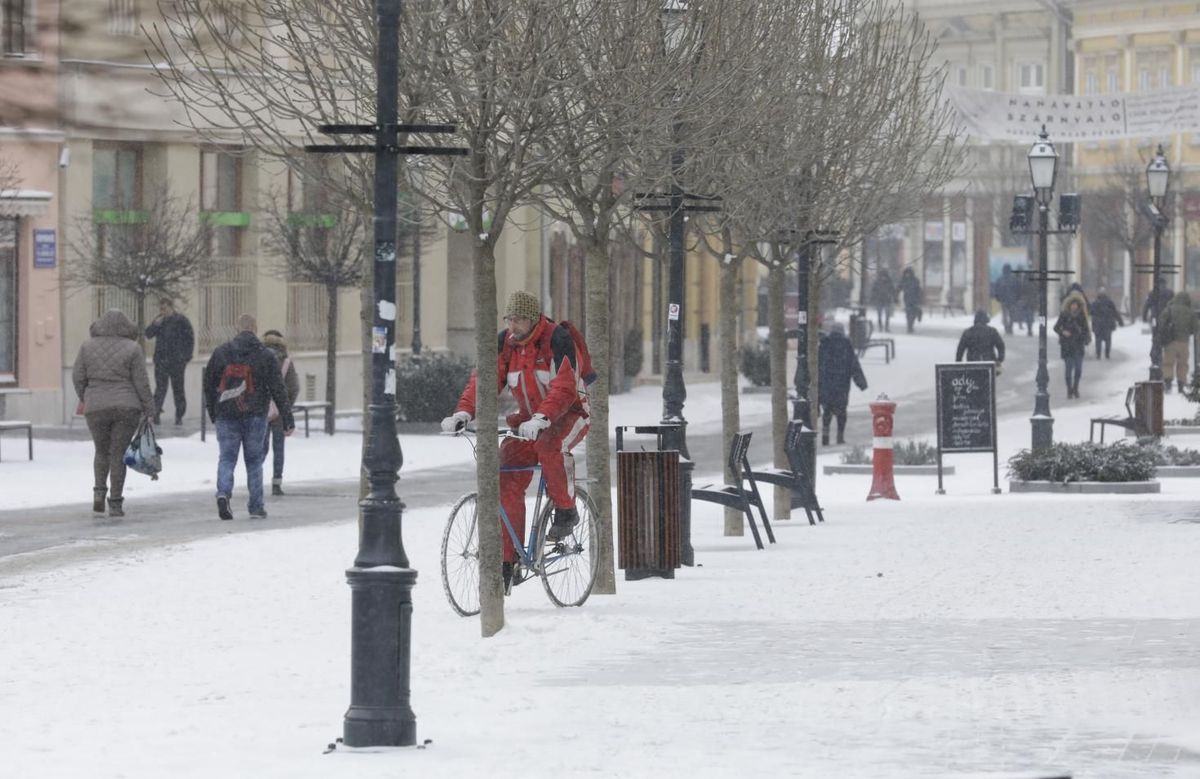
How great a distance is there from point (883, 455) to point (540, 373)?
10.4 meters

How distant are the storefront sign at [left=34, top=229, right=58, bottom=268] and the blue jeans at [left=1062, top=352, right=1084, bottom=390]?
17.1 metres

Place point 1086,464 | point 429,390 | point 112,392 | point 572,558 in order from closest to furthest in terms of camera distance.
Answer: point 572,558 < point 112,392 < point 1086,464 < point 429,390

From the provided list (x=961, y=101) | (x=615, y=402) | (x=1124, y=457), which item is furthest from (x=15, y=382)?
(x=961, y=101)

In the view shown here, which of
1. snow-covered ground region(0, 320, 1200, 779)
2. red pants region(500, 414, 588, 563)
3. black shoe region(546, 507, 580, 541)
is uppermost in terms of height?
red pants region(500, 414, 588, 563)

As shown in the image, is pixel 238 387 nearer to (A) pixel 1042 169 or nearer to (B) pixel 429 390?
(A) pixel 1042 169

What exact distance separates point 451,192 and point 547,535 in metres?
1.78

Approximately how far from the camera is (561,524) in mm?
11609

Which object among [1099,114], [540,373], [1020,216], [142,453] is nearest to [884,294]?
[1099,114]

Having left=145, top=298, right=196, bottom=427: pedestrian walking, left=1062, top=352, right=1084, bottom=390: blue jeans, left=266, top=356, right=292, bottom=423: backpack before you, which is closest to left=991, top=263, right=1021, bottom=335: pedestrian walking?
left=1062, top=352, right=1084, bottom=390: blue jeans

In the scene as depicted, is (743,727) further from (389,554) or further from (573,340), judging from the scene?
(573,340)

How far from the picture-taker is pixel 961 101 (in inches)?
1569

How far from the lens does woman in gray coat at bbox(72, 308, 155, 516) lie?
18375 mm

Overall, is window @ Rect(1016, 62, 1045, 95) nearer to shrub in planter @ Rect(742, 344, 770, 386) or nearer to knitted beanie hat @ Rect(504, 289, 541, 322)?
shrub in planter @ Rect(742, 344, 770, 386)

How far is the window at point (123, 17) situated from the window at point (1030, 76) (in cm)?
8592
